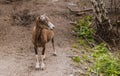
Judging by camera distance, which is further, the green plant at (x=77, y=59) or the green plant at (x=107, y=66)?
the green plant at (x=77, y=59)

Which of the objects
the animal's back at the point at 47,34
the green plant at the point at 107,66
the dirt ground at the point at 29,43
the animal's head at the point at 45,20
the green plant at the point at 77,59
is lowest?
the green plant at the point at 107,66

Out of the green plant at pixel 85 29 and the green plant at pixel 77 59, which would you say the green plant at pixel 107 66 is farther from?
the green plant at pixel 85 29

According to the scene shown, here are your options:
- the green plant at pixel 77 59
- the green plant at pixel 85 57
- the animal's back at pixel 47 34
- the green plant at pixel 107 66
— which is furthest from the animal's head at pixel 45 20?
the green plant at pixel 85 57

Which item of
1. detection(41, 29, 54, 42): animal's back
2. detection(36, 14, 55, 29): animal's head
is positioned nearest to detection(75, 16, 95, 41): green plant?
detection(41, 29, 54, 42): animal's back

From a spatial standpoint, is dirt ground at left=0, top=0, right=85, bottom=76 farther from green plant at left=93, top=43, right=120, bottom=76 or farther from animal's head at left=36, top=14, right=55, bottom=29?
animal's head at left=36, top=14, right=55, bottom=29

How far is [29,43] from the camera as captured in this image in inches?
570

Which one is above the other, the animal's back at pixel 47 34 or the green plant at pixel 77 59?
the animal's back at pixel 47 34

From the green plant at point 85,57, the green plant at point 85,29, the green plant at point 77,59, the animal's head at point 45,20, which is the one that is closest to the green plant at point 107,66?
the green plant at point 85,57

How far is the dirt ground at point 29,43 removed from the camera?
11977mm

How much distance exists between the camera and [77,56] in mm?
13188

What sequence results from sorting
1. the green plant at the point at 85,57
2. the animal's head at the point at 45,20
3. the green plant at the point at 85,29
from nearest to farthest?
the animal's head at the point at 45,20
the green plant at the point at 85,57
the green plant at the point at 85,29

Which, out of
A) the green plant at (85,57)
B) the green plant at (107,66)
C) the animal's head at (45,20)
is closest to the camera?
the animal's head at (45,20)

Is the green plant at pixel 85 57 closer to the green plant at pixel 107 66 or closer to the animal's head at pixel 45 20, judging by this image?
the green plant at pixel 107 66

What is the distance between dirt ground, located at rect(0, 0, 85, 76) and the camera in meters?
12.0
